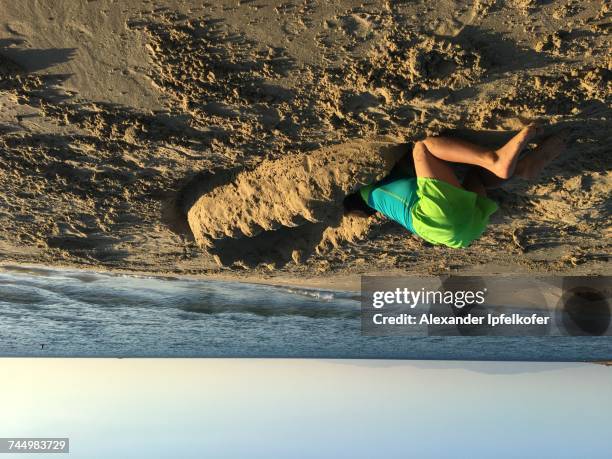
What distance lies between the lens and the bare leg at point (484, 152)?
Answer: 8.46 feet

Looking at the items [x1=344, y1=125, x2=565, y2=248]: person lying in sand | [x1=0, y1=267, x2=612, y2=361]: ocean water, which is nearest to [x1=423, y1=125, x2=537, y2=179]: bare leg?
[x1=344, y1=125, x2=565, y2=248]: person lying in sand

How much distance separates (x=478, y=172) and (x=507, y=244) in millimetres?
1309

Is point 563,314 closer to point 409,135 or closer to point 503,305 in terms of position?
point 503,305

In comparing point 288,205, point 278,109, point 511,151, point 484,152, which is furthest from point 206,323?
point 511,151

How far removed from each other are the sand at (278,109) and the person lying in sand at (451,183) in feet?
0.40

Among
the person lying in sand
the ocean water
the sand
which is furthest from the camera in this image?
the ocean water

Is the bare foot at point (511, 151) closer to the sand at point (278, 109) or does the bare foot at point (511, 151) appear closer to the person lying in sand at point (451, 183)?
the person lying in sand at point (451, 183)

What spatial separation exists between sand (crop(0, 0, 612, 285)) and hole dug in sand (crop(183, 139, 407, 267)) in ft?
0.03

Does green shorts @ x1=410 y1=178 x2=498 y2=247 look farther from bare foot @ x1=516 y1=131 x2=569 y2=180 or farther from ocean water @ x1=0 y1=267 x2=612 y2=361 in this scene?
ocean water @ x1=0 y1=267 x2=612 y2=361

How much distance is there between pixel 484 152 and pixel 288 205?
3.56 ft

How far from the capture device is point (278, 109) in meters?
2.74

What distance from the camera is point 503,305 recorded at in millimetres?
5184

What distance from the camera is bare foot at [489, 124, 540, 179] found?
2.56 meters

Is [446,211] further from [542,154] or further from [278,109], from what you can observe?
[278,109]
